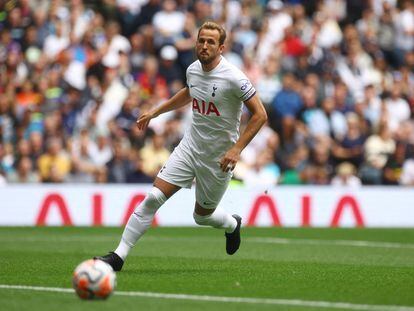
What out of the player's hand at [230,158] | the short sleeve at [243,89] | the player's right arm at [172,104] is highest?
the short sleeve at [243,89]

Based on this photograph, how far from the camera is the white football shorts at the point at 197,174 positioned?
11.2 meters

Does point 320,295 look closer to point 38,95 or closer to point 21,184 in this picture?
point 21,184

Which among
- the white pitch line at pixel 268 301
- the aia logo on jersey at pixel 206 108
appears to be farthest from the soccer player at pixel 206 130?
the white pitch line at pixel 268 301

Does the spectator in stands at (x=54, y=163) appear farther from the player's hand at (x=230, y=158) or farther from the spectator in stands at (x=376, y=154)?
the player's hand at (x=230, y=158)

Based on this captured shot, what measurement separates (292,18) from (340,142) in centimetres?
354

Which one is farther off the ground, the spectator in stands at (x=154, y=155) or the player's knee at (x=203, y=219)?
the player's knee at (x=203, y=219)

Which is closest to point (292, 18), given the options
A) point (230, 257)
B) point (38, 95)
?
point (38, 95)

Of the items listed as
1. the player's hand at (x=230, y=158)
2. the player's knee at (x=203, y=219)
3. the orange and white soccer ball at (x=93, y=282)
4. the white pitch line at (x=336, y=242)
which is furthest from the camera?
the white pitch line at (x=336, y=242)

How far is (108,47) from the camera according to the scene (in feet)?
74.2

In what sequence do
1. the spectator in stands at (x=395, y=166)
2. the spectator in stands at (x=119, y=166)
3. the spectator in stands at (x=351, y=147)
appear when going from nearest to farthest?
1. the spectator in stands at (x=119, y=166)
2. the spectator in stands at (x=395, y=166)
3. the spectator in stands at (x=351, y=147)

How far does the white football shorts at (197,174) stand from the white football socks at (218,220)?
0.37 m

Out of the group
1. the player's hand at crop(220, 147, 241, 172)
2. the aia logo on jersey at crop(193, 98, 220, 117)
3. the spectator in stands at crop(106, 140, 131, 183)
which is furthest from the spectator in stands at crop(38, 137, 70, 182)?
the player's hand at crop(220, 147, 241, 172)

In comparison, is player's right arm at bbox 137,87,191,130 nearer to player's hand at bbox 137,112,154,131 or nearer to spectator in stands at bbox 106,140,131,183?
player's hand at bbox 137,112,154,131

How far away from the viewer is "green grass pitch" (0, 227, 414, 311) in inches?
345
